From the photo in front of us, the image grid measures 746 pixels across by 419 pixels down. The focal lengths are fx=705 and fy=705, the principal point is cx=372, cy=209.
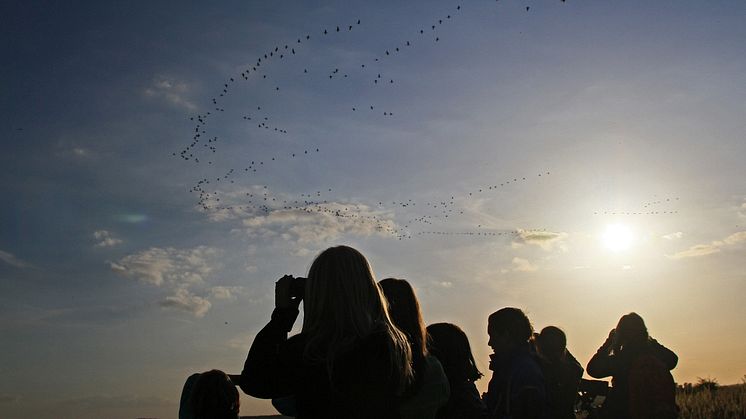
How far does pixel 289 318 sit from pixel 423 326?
1368mm

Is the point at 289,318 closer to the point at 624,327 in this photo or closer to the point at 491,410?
the point at 491,410

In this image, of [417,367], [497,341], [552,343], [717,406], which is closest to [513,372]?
[497,341]

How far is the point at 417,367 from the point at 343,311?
83 cm

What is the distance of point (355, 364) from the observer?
4.04 meters

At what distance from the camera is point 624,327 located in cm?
859

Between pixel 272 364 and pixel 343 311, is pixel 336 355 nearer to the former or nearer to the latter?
pixel 343 311

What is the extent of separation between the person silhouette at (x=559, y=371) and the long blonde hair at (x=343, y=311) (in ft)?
16.3

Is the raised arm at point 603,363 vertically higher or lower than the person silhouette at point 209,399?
higher

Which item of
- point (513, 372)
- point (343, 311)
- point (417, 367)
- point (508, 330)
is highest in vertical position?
point (508, 330)

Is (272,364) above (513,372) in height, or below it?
below

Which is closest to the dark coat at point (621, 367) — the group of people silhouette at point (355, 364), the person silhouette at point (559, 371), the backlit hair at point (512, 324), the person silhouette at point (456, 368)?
the person silhouette at point (559, 371)

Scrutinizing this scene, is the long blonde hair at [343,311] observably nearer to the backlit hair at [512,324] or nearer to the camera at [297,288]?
the camera at [297,288]

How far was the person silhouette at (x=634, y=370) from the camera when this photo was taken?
8.07 meters

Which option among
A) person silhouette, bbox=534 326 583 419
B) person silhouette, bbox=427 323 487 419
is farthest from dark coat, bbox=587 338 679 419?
person silhouette, bbox=427 323 487 419
